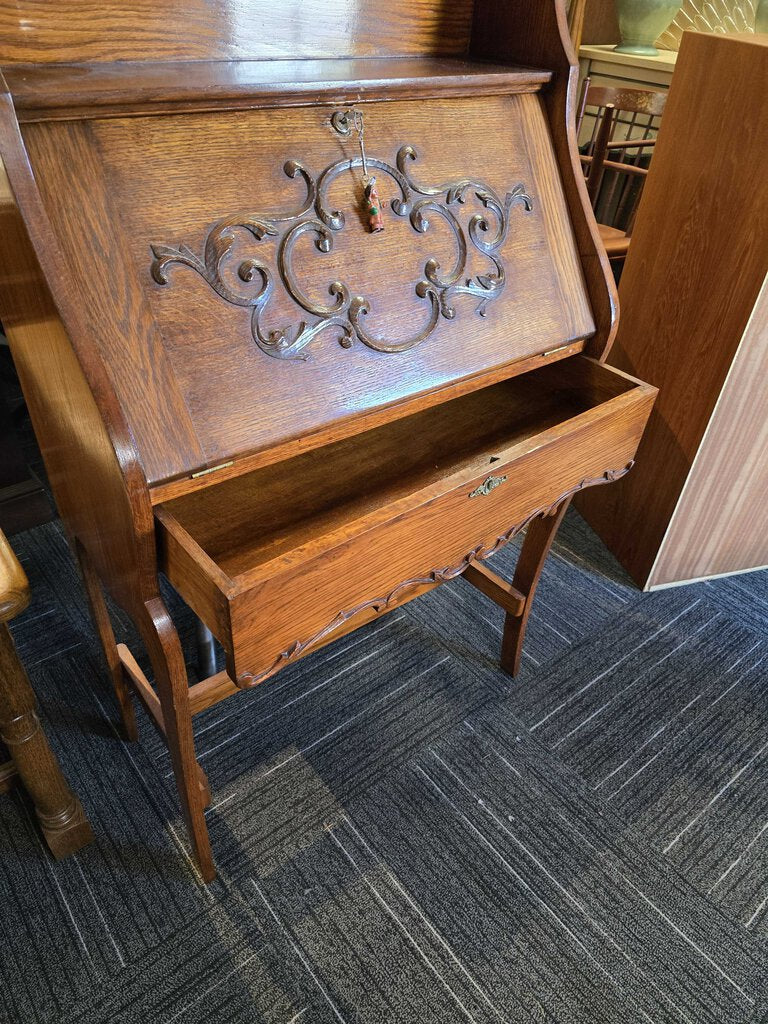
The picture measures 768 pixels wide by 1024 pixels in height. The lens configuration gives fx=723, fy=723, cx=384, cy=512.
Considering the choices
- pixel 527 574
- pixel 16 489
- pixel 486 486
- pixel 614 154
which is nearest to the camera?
pixel 486 486

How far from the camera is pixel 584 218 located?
4.15ft

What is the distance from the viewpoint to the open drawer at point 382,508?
0.85 metres

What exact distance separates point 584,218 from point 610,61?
7.83ft

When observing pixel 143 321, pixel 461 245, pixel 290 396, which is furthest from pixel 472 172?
pixel 143 321

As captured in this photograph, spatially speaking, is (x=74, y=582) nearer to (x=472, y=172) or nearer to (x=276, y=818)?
(x=276, y=818)

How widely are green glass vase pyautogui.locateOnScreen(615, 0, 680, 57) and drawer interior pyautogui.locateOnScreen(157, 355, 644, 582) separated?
247 cm

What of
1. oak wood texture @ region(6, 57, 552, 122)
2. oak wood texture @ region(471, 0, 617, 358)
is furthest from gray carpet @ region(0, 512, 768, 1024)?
oak wood texture @ region(6, 57, 552, 122)

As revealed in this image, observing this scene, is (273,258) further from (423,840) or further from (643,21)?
(643,21)

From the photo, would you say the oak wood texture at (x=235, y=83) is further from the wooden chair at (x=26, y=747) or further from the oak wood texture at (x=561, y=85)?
the wooden chair at (x=26, y=747)

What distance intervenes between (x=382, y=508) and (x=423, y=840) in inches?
30.3

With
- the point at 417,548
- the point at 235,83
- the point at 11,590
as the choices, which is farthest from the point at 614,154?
the point at 11,590

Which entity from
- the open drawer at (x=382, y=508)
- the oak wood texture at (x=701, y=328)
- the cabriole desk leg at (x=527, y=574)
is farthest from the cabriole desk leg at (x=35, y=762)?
the oak wood texture at (x=701, y=328)

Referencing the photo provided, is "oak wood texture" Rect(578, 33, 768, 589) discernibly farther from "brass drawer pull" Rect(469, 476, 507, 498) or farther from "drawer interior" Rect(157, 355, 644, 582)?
"brass drawer pull" Rect(469, 476, 507, 498)

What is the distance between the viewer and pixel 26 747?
45.7 inches
